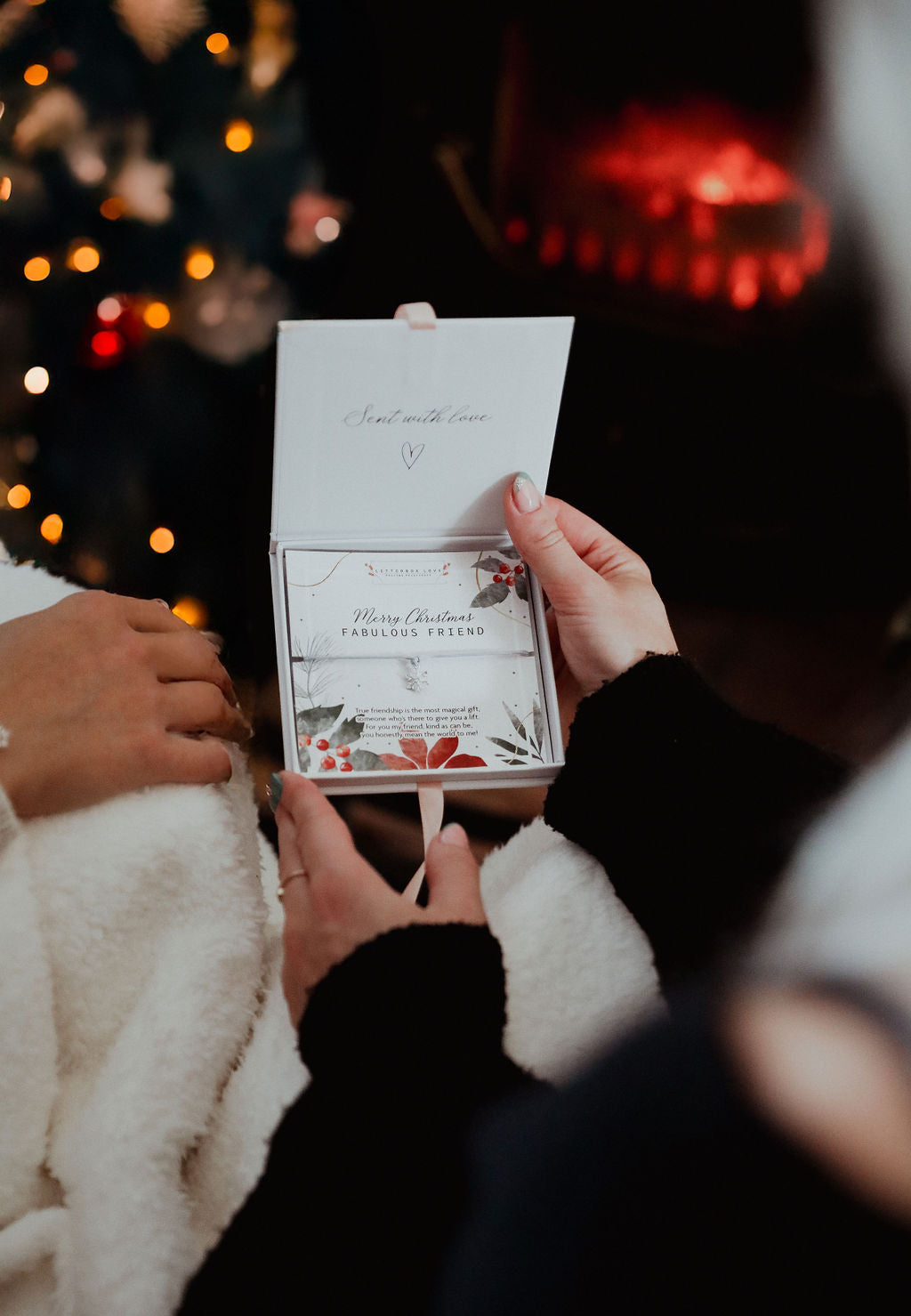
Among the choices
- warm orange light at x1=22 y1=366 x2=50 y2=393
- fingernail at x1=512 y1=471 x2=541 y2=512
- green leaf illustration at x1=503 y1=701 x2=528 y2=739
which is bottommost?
green leaf illustration at x1=503 y1=701 x2=528 y2=739

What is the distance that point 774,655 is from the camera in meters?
1.59

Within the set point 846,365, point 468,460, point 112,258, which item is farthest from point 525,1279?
point 846,365

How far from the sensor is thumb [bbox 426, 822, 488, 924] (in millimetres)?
543

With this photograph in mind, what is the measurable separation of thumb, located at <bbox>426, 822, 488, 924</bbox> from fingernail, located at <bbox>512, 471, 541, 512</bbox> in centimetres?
26

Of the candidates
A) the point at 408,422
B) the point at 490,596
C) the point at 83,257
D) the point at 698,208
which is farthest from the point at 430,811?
the point at 698,208

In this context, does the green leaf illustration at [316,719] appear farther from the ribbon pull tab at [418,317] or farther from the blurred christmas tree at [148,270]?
the blurred christmas tree at [148,270]

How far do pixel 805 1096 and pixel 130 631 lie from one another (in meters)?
0.51

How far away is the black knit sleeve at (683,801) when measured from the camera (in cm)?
59

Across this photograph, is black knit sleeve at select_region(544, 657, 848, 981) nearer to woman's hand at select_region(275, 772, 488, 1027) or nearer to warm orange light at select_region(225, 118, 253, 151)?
woman's hand at select_region(275, 772, 488, 1027)

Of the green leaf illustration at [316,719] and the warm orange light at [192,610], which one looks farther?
the warm orange light at [192,610]

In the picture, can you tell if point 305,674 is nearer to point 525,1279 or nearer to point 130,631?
point 130,631

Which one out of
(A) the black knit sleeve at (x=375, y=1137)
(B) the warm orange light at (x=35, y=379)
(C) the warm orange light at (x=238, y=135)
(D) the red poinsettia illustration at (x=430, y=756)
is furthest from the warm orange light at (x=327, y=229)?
(A) the black knit sleeve at (x=375, y=1137)

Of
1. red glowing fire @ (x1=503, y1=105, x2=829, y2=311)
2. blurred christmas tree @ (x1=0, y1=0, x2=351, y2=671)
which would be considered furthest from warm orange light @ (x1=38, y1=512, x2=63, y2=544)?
red glowing fire @ (x1=503, y1=105, x2=829, y2=311)

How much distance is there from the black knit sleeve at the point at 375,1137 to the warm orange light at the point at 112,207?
2.51 ft
